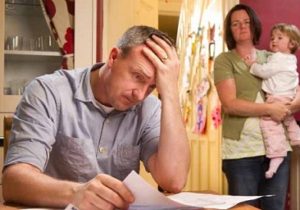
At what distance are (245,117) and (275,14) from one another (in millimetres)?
855

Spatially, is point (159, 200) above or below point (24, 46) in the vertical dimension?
below

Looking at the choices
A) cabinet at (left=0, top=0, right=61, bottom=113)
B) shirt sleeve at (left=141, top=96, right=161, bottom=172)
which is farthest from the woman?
cabinet at (left=0, top=0, right=61, bottom=113)

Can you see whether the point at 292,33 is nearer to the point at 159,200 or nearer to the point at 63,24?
the point at 63,24

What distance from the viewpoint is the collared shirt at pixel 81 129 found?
1221 mm

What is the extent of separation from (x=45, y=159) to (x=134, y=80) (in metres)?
0.30

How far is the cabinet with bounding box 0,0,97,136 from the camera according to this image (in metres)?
2.68

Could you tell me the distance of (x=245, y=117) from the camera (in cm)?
218

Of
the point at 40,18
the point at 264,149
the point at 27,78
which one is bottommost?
the point at 264,149

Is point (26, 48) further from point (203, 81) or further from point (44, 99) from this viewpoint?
point (44, 99)

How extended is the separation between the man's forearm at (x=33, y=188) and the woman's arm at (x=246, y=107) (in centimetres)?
128

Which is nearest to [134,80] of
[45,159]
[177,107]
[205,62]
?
[177,107]

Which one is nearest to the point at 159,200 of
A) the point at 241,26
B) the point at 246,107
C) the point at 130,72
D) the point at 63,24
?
the point at 130,72

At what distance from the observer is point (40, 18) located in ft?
9.34

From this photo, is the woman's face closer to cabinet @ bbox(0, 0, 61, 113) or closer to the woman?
the woman
